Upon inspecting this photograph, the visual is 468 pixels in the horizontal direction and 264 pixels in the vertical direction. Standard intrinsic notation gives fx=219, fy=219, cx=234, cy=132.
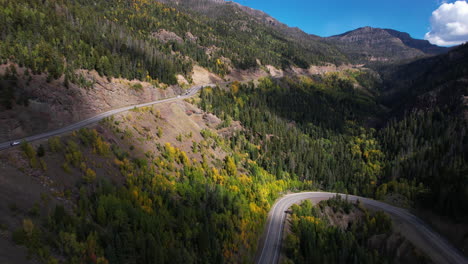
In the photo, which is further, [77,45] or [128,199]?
[77,45]

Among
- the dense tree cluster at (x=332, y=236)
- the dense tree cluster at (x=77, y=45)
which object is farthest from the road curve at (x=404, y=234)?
the dense tree cluster at (x=77, y=45)

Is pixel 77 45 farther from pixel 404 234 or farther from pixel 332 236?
pixel 404 234

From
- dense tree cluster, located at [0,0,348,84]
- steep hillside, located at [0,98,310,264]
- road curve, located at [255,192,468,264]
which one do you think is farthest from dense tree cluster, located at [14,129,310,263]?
dense tree cluster, located at [0,0,348,84]

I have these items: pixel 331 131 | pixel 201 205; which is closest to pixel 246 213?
pixel 201 205

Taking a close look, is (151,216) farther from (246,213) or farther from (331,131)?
(331,131)

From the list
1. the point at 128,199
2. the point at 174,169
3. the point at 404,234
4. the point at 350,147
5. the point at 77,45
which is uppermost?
the point at 77,45

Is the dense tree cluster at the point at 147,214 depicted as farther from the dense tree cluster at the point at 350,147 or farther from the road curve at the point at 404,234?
the dense tree cluster at the point at 350,147

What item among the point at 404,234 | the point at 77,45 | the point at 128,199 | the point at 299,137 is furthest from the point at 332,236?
the point at 77,45

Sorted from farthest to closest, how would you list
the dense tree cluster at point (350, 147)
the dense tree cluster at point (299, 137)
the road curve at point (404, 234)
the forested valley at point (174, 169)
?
the dense tree cluster at point (299, 137) → the dense tree cluster at point (350, 147) → the road curve at point (404, 234) → the forested valley at point (174, 169)

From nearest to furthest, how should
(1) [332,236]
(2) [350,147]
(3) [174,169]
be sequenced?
(3) [174,169], (1) [332,236], (2) [350,147]
